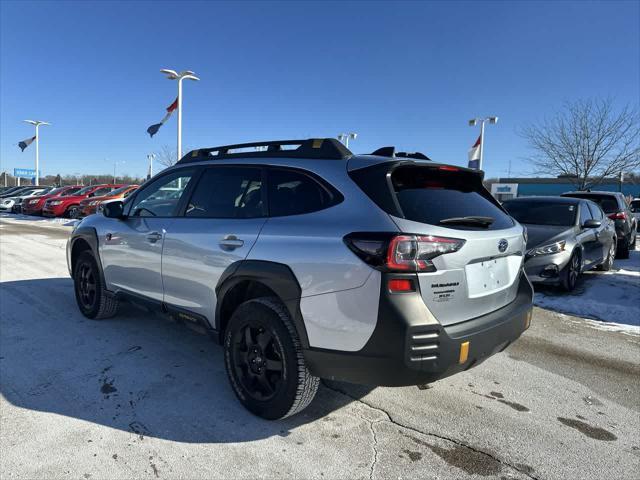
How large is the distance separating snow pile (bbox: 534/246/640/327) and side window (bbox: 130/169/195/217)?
4959mm

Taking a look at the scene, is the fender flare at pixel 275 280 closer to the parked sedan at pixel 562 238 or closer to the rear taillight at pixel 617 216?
the parked sedan at pixel 562 238

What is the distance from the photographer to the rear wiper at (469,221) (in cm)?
259

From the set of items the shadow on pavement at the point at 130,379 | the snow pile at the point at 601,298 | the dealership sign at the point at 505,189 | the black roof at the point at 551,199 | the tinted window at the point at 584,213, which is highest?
the dealership sign at the point at 505,189

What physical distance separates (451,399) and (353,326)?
52.8 inches

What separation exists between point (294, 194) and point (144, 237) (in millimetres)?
1742

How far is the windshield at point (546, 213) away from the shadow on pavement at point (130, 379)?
5.36 m

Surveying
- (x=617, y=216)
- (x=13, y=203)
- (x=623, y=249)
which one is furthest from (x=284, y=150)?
(x=13, y=203)

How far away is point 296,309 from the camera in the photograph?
2.60 m

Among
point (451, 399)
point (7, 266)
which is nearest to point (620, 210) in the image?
point (451, 399)

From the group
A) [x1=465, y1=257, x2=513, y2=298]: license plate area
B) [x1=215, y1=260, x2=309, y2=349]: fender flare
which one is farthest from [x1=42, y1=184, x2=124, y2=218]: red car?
[x1=465, y1=257, x2=513, y2=298]: license plate area

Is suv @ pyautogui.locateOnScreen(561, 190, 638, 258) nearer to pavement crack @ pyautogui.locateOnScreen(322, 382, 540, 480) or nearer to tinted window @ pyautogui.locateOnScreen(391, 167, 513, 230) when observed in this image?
tinted window @ pyautogui.locateOnScreen(391, 167, 513, 230)

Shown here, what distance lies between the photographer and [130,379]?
3.42 meters

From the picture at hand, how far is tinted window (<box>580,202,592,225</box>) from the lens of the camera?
7241 millimetres

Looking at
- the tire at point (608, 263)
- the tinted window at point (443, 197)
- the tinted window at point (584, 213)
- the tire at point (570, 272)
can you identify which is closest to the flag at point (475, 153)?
the tire at point (608, 263)
